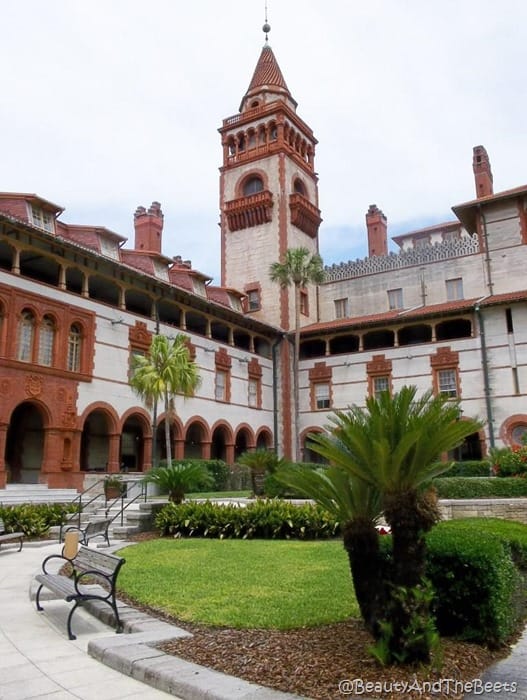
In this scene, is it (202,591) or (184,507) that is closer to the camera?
(202,591)

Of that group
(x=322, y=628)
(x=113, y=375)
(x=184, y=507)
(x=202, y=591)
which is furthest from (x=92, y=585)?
(x=113, y=375)

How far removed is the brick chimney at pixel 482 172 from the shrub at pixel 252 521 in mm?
34623

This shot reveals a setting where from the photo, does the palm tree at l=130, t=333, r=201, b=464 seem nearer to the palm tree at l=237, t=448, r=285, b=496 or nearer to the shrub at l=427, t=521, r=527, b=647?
the palm tree at l=237, t=448, r=285, b=496

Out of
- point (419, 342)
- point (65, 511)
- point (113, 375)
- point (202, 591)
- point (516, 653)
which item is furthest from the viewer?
point (419, 342)

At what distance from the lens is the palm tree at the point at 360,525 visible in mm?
5625

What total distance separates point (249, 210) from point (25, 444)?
75.0ft

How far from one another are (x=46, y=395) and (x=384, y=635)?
21.4 metres

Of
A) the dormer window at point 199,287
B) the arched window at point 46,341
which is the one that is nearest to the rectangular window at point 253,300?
the dormer window at point 199,287

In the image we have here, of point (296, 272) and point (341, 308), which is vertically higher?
point (296, 272)

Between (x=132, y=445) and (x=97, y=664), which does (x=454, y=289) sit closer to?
(x=132, y=445)

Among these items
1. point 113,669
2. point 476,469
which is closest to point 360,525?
point 113,669

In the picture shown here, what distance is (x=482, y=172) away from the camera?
43000 mm

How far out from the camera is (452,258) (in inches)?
1547

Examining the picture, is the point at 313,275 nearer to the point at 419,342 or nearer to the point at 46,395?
the point at 419,342
